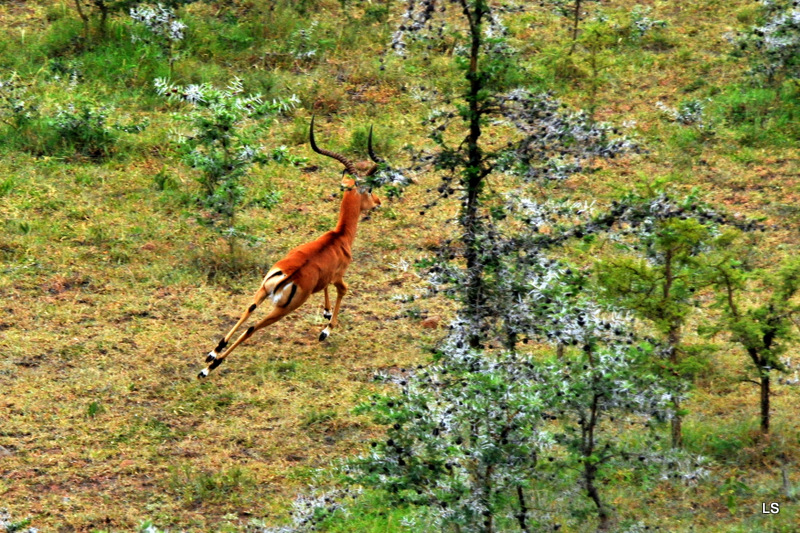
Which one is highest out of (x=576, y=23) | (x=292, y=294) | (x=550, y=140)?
(x=576, y=23)

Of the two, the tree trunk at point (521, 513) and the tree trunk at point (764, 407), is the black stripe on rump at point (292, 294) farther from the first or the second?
the tree trunk at point (764, 407)

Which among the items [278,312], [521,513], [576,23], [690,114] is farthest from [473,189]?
[576,23]

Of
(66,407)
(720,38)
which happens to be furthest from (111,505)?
(720,38)

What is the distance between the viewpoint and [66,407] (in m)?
8.25

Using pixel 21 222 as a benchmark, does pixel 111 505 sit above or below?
below

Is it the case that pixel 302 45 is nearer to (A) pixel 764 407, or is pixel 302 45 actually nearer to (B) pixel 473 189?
(B) pixel 473 189

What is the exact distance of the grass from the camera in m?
7.41

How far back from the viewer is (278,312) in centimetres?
902

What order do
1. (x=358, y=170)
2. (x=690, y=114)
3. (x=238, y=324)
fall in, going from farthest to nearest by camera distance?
(x=690, y=114), (x=358, y=170), (x=238, y=324)

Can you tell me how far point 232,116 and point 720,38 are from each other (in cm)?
795

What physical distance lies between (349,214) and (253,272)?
1201 mm

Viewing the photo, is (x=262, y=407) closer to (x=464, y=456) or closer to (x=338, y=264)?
(x=338, y=264)

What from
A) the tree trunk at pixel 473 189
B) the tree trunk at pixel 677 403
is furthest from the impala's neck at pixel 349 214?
the tree trunk at pixel 677 403

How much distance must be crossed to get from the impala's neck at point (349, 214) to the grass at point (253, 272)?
0.73 meters
